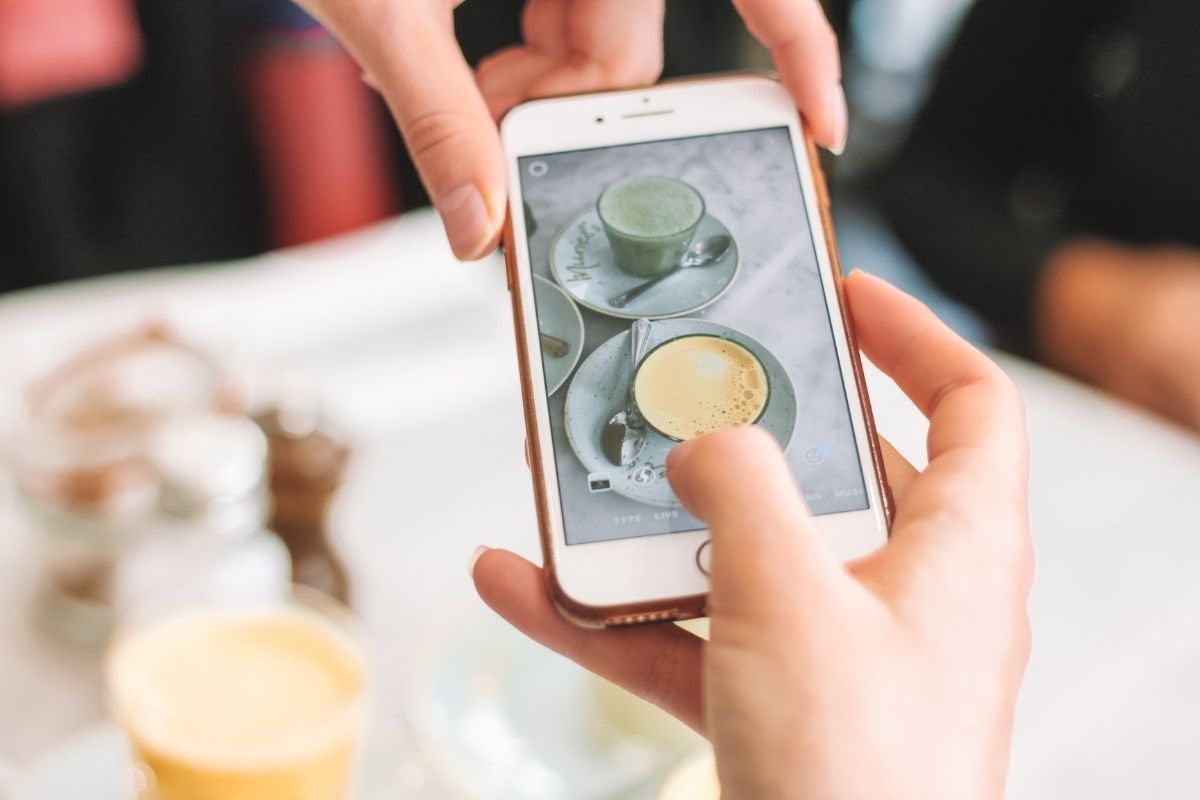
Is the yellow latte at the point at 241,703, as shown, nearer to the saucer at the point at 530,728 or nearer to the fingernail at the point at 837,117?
the saucer at the point at 530,728

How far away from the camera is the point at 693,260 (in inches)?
18.9

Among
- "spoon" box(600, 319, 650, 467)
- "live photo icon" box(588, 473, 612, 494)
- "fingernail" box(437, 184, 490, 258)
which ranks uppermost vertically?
"fingernail" box(437, 184, 490, 258)

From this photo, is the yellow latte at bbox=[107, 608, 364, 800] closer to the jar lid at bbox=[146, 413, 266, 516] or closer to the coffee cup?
the jar lid at bbox=[146, 413, 266, 516]

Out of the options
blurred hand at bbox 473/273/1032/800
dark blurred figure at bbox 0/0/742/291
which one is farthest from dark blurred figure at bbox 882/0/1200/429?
blurred hand at bbox 473/273/1032/800

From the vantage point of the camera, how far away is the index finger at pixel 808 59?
51 centimetres

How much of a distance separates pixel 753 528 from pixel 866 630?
45 mm

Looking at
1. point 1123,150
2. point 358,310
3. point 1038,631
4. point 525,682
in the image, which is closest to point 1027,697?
point 1038,631

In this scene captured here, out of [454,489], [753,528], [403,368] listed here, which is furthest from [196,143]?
[753,528]

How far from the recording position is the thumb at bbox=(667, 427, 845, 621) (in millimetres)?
329

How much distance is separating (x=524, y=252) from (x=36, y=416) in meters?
0.35

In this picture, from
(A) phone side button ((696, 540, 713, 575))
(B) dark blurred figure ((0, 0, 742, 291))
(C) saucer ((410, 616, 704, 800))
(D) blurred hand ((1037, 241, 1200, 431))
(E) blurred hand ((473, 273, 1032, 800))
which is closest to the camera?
(E) blurred hand ((473, 273, 1032, 800))

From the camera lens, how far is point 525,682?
→ 625 mm

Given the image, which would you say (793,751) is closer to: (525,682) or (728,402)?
(728,402)

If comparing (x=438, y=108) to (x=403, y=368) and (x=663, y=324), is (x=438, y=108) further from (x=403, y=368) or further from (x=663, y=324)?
(x=403, y=368)
